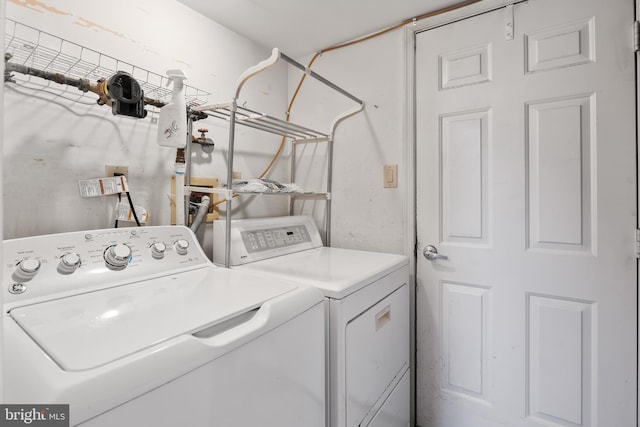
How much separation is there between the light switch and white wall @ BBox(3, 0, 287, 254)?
92 cm

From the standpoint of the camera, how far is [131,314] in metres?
0.76

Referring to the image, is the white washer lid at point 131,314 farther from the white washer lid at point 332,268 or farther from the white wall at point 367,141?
the white wall at point 367,141

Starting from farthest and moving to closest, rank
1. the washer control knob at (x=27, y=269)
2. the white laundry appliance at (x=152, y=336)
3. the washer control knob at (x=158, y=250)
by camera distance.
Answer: the washer control knob at (x=158, y=250) → the washer control knob at (x=27, y=269) → the white laundry appliance at (x=152, y=336)

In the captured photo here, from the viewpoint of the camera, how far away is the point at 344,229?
6.51ft

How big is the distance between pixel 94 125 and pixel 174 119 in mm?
306

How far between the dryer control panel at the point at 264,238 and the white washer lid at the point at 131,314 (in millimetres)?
352

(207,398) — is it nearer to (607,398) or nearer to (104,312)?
(104,312)

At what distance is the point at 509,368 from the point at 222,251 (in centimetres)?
145

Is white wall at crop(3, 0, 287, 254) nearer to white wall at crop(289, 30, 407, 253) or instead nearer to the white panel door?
white wall at crop(289, 30, 407, 253)

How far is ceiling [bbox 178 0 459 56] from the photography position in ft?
5.17

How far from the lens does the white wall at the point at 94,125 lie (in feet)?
3.48

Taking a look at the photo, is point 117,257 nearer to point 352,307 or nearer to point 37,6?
point 352,307

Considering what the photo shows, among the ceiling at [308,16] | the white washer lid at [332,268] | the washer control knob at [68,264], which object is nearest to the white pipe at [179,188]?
the white washer lid at [332,268]

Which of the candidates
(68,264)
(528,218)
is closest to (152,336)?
(68,264)
